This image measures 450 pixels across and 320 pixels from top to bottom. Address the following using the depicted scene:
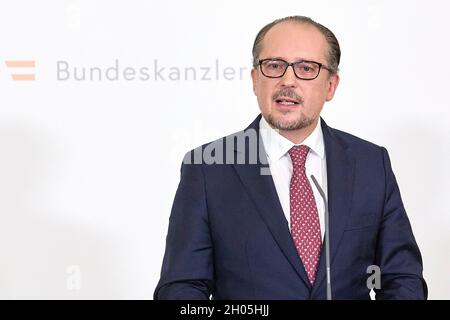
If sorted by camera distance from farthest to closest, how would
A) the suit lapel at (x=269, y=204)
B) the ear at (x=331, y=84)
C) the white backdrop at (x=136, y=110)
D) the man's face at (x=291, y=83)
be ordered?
the white backdrop at (x=136, y=110), the ear at (x=331, y=84), the man's face at (x=291, y=83), the suit lapel at (x=269, y=204)

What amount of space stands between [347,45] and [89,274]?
115cm

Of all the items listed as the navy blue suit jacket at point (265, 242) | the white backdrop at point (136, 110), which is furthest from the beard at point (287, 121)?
the white backdrop at point (136, 110)

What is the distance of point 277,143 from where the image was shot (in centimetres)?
202

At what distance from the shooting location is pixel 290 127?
6.53 ft

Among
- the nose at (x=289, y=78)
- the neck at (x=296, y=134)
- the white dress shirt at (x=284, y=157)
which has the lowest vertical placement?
the white dress shirt at (x=284, y=157)

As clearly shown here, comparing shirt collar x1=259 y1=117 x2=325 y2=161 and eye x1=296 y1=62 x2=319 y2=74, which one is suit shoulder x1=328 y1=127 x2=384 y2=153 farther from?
eye x1=296 y1=62 x2=319 y2=74

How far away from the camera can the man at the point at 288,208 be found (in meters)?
1.88

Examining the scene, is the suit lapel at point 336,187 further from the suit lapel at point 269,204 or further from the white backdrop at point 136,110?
the white backdrop at point 136,110

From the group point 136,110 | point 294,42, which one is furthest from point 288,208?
point 136,110

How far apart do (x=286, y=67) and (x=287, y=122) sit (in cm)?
13
